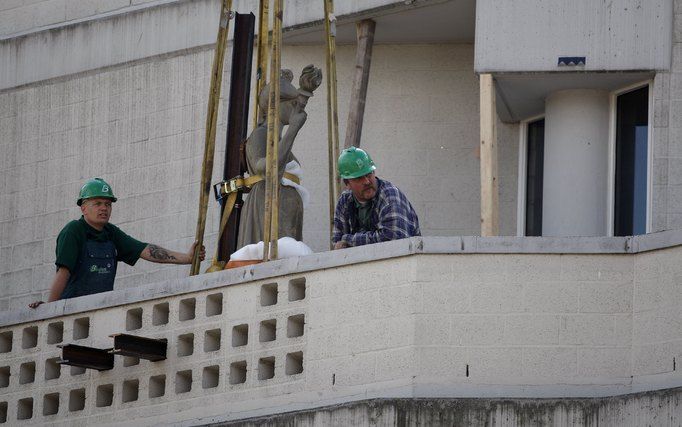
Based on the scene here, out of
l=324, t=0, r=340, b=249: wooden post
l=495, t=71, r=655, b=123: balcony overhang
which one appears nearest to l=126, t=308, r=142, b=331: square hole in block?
l=324, t=0, r=340, b=249: wooden post

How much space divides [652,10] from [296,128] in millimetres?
3878

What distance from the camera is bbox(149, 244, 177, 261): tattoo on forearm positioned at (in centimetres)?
1714

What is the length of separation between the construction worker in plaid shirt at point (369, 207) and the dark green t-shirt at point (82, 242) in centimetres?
257

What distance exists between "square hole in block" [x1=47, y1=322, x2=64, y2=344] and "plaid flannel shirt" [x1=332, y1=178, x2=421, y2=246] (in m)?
2.62

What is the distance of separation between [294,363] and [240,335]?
583 millimetres

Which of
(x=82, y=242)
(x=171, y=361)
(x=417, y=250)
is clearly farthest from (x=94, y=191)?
(x=417, y=250)

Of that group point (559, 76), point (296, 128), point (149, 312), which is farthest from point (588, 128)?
point (149, 312)

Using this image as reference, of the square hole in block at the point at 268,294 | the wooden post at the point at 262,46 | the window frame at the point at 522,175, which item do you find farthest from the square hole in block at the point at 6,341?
the window frame at the point at 522,175

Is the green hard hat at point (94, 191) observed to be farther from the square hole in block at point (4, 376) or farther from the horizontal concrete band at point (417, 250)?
the square hole in block at point (4, 376)

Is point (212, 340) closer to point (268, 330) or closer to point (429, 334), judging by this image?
point (268, 330)

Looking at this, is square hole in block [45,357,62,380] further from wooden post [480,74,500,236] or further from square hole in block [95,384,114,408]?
wooden post [480,74,500,236]

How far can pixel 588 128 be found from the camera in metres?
19.1

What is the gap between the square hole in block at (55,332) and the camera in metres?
16.3

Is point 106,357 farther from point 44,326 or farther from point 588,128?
point 588,128
